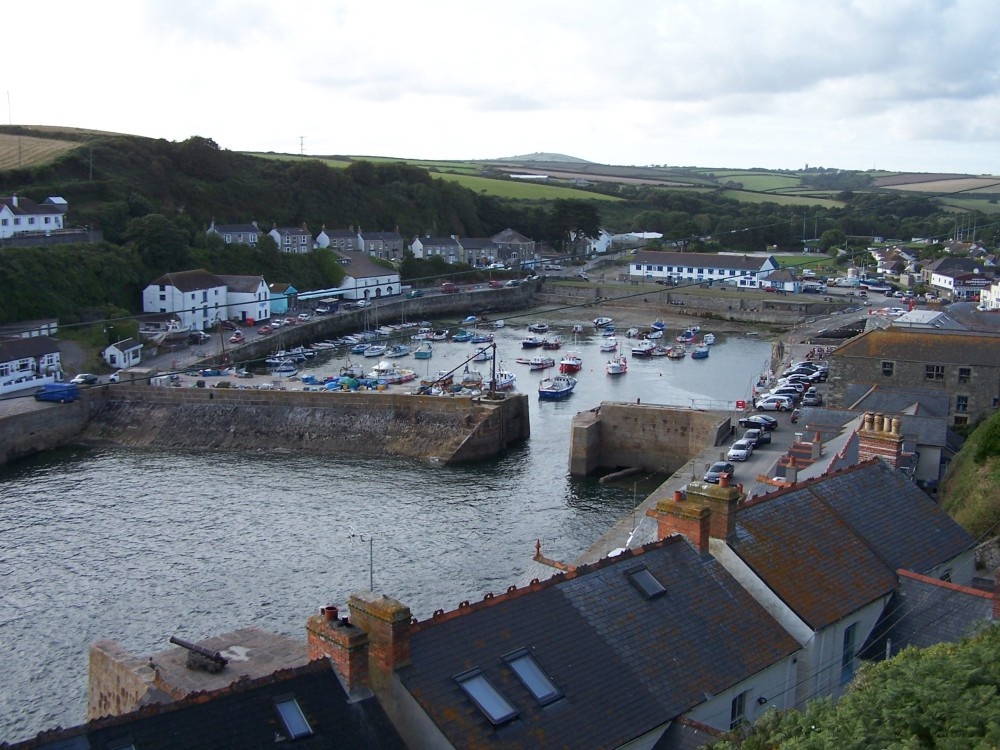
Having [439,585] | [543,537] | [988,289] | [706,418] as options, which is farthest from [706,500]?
[988,289]

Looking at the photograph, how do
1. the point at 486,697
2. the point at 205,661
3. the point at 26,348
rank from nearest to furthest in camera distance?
the point at 486,697 → the point at 205,661 → the point at 26,348

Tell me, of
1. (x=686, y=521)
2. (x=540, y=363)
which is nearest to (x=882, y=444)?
(x=686, y=521)

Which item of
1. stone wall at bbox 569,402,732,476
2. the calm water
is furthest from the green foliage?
stone wall at bbox 569,402,732,476

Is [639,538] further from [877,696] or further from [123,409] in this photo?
[123,409]

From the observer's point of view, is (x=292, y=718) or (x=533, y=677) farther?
(x=533, y=677)

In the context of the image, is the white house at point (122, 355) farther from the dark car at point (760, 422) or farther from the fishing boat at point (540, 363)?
the dark car at point (760, 422)

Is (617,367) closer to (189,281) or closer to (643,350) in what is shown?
(643,350)

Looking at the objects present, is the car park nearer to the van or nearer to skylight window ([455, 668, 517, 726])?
the van
